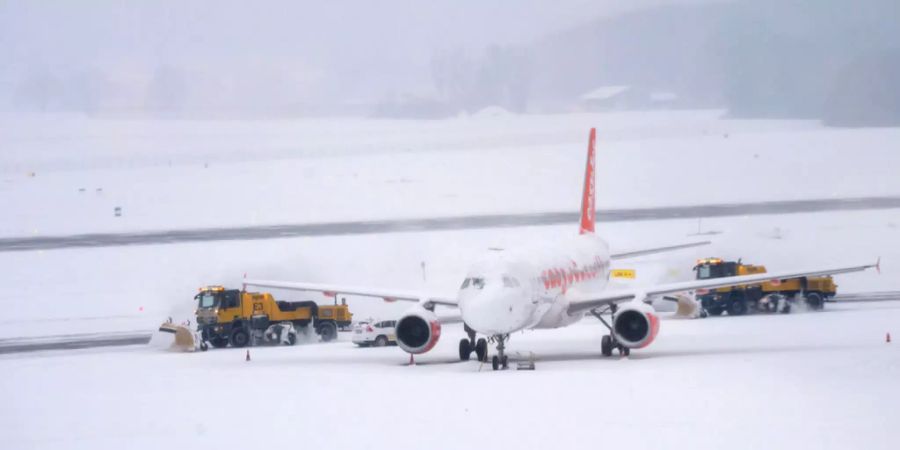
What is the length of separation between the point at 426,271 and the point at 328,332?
1667cm

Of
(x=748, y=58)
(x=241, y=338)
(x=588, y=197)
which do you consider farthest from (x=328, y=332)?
(x=748, y=58)

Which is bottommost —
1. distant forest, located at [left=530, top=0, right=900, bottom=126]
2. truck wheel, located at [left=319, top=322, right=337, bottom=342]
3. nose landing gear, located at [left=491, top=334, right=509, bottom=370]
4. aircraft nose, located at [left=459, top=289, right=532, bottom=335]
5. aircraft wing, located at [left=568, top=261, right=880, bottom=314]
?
nose landing gear, located at [left=491, top=334, right=509, bottom=370]

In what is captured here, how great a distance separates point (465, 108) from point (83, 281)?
6174 centimetres

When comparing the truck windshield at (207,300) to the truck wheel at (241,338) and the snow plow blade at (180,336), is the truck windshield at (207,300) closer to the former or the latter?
the truck wheel at (241,338)

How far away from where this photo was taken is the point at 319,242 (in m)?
76.2

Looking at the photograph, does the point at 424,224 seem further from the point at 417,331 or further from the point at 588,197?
the point at 417,331

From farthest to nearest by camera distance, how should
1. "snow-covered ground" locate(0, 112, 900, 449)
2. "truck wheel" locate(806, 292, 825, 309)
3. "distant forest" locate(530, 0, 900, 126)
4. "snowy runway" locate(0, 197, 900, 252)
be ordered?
"distant forest" locate(530, 0, 900, 126), "snowy runway" locate(0, 197, 900, 252), "truck wheel" locate(806, 292, 825, 309), "snow-covered ground" locate(0, 112, 900, 449)

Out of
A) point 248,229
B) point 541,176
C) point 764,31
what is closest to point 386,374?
point 248,229

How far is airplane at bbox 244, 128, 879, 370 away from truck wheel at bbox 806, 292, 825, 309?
1593cm

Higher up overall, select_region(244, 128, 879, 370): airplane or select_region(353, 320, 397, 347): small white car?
select_region(244, 128, 879, 370): airplane

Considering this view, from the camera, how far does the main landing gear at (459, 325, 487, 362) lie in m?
35.9

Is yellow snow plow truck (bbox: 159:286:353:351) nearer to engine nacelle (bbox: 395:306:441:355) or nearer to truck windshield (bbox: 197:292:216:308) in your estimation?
truck windshield (bbox: 197:292:216:308)

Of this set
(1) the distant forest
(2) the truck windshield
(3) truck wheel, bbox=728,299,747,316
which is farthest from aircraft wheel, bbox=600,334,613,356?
(1) the distant forest

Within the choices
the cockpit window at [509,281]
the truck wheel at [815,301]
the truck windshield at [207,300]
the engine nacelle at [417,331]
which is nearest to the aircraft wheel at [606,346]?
the cockpit window at [509,281]
